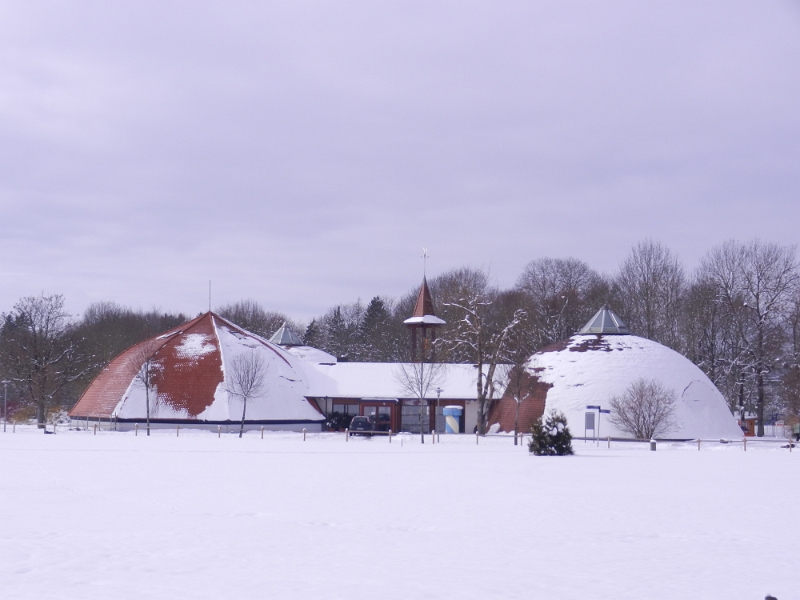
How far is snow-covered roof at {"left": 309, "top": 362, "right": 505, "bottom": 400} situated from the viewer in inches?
2285

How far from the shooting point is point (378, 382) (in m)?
60.7

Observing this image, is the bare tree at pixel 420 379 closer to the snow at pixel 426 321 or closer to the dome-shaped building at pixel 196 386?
the snow at pixel 426 321

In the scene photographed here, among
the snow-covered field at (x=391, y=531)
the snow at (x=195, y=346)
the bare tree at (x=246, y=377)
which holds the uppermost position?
the snow at (x=195, y=346)

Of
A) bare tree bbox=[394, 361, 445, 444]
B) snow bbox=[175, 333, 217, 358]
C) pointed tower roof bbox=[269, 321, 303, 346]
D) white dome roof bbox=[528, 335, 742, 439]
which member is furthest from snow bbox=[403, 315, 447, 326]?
snow bbox=[175, 333, 217, 358]

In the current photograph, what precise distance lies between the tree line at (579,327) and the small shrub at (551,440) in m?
16.2

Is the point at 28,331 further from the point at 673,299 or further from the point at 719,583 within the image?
the point at 719,583

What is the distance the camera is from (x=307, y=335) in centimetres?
10900

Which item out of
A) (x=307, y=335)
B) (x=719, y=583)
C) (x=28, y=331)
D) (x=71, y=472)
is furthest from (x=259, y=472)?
(x=307, y=335)

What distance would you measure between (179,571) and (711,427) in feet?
149

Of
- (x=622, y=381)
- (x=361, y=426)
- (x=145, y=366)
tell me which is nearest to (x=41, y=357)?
(x=145, y=366)

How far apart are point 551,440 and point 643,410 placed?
1585 cm

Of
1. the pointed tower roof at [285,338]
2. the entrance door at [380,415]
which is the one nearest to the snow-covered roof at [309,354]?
the pointed tower roof at [285,338]

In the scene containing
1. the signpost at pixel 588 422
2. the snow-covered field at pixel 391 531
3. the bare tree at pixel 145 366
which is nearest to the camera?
the snow-covered field at pixel 391 531

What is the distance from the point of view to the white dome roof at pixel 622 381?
50.6 metres
